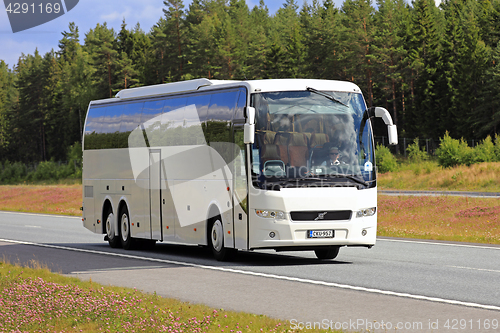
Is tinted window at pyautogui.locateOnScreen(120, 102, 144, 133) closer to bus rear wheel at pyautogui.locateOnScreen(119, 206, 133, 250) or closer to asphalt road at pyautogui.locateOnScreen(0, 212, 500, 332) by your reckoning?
bus rear wheel at pyautogui.locateOnScreen(119, 206, 133, 250)

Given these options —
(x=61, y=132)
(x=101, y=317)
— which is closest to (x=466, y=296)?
(x=101, y=317)

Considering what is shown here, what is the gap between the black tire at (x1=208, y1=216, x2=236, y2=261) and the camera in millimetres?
15484

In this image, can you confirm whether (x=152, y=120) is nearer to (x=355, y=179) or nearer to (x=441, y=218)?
(x=355, y=179)

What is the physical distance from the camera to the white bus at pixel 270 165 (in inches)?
556

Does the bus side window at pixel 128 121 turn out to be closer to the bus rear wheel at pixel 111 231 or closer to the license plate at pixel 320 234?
the bus rear wheel at pixel 111 231

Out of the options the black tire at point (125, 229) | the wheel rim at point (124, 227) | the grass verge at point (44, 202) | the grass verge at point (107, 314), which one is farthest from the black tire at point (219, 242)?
the grass verge at point (44, 202)

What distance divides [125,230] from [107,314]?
1111cm

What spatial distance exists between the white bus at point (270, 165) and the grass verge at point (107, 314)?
395 centimetres

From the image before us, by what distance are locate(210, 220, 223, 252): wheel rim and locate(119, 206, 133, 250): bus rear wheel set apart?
451cm

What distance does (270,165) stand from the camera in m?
14.2

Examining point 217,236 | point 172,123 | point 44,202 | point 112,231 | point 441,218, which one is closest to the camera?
point 217,236

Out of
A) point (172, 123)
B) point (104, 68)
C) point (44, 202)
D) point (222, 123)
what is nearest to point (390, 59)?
point (104, 68)

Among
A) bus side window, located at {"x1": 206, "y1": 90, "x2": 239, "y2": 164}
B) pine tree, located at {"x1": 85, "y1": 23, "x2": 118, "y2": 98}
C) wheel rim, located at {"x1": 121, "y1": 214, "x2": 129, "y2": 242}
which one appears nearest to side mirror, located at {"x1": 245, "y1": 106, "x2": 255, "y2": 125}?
bus side window, located at {"x1": 206, "y1": 90, "x2": 239, "y2": 164}

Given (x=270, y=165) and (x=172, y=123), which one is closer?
(x=270, y=165)
